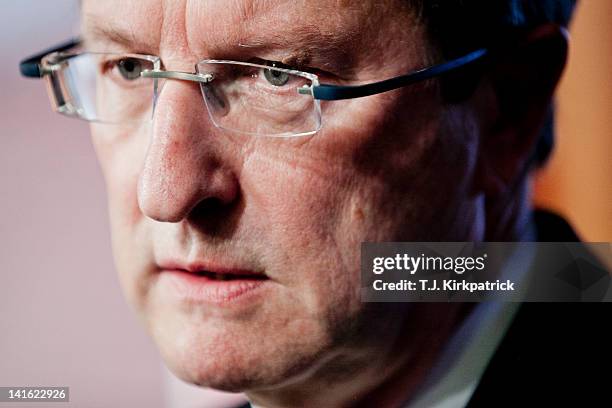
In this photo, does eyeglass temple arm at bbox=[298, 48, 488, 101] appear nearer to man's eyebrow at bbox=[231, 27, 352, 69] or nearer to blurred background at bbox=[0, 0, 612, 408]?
man's eyebrow at bbox=[231, 27, 352, 69]

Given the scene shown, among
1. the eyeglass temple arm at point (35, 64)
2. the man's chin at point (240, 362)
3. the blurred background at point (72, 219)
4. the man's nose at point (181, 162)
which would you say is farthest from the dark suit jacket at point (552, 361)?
the eyeglass temple arm at point (35, 64)

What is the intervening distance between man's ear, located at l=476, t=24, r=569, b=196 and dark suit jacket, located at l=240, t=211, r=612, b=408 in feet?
0.62

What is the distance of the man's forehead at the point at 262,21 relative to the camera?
1002 millimetres

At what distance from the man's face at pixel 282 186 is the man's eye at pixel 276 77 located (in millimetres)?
31

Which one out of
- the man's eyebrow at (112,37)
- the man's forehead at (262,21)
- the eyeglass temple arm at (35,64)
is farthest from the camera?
the eyeglass temple arm at (35,64)

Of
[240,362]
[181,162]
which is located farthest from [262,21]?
[240,362]

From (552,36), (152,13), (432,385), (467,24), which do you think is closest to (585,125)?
(552,36)

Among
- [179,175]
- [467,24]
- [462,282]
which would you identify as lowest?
[462,282]

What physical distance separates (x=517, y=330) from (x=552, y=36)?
398 mm

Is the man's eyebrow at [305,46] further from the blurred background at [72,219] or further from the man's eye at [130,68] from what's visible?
the blurred background at [72,219]

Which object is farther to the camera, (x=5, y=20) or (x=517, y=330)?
(x=5, y=20)

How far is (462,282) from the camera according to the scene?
117 centimetres

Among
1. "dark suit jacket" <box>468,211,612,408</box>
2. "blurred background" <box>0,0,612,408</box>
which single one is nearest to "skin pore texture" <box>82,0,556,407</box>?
"dark suit jacket" <box>468,211,612,408</box>

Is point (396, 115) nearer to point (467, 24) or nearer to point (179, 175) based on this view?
point (467, 24)
